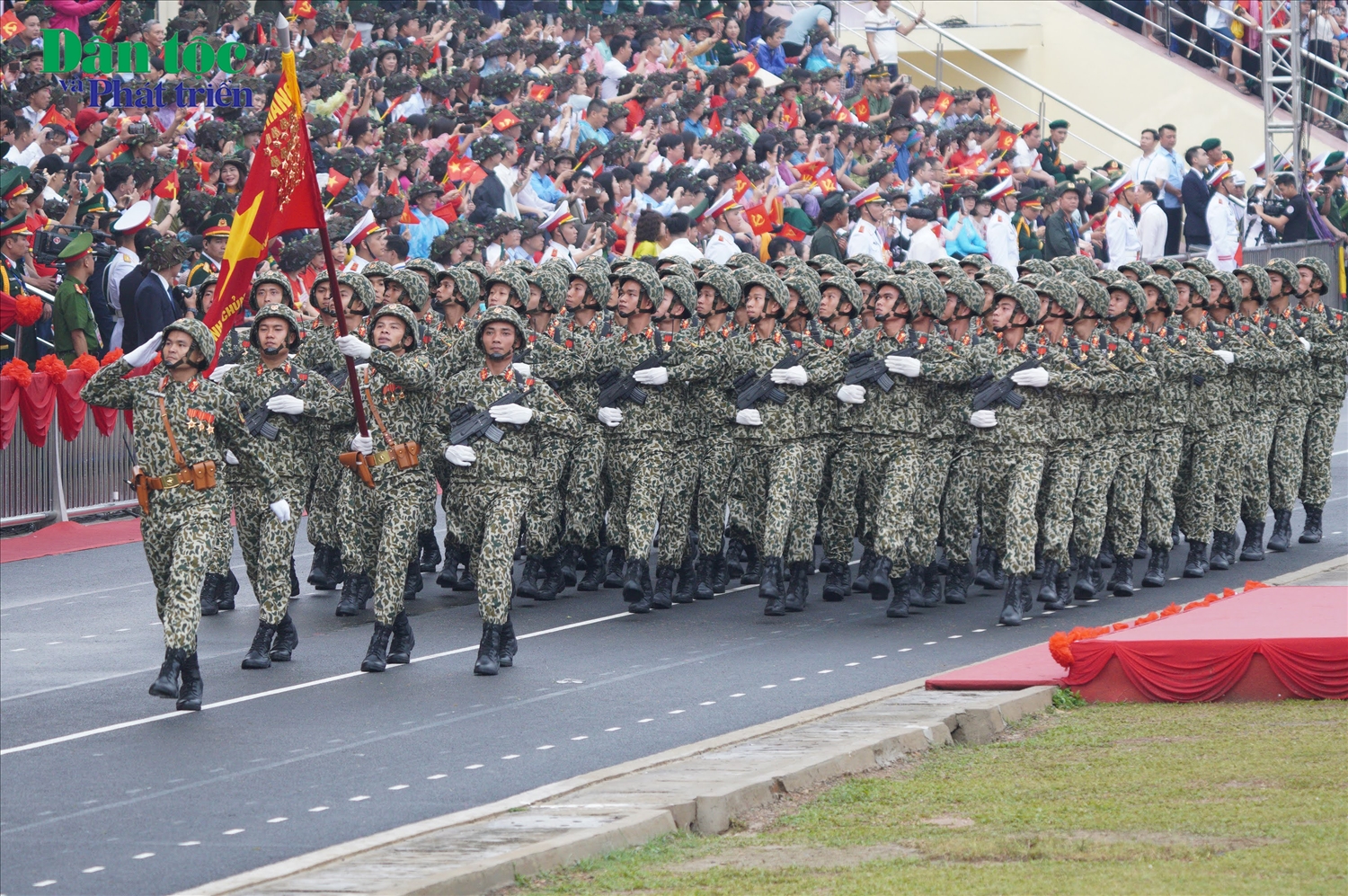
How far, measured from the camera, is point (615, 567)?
1512cm

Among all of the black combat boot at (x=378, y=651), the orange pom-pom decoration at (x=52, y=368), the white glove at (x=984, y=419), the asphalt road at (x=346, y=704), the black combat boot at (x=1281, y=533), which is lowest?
the asphalt road at (x=346, y=704)

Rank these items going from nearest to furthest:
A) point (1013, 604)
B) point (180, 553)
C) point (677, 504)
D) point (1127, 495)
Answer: point (180, 553) → point (1013, 604) → point (677, 504) → point (1127, 495)

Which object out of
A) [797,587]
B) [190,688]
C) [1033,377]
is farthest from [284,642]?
[1033,377]

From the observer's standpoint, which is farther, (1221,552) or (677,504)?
(1221,552)

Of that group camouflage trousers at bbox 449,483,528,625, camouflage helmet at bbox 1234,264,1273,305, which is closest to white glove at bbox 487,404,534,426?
camouflage trousers at bbox 449,483,528,625

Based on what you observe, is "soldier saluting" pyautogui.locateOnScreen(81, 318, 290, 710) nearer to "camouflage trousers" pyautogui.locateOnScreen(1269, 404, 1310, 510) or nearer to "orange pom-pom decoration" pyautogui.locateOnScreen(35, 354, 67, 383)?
"orange pom-pom decoration" pyautogui.locateOnScreen(35, 354, 67, 383)

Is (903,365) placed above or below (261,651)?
above

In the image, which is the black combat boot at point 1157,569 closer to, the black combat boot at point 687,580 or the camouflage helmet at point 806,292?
the camouflage helmet at point 806,292

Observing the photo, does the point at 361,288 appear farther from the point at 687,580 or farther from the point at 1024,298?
the point at 1024,298

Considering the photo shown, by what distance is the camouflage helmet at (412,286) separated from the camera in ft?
46.0

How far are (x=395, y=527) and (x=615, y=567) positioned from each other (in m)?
3.45

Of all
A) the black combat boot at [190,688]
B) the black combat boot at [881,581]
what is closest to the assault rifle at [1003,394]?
the black combat boot at [881,581]

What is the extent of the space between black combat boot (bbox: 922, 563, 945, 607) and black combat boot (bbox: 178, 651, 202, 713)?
201 inches

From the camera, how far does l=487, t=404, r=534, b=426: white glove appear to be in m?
12.0
